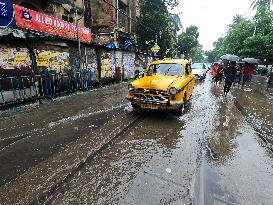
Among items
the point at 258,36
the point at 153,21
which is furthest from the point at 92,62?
the point at 258,36

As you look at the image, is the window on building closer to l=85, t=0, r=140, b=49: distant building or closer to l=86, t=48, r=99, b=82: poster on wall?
l=85, t=0, r=140, b=49: distant building

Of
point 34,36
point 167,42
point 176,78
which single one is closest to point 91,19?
point 167,42

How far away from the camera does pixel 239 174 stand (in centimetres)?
411

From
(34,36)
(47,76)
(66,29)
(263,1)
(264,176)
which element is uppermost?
(263,1)

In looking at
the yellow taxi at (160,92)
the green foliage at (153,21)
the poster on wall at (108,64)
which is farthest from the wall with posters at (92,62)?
the green foliage at (153,21)

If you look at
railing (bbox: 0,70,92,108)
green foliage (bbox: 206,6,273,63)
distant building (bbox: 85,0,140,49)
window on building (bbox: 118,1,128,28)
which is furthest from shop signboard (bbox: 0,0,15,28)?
green foliage (bbox: 206,6,273,63)

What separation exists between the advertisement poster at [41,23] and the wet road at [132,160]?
20.3 feet

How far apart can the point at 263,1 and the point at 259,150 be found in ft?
138

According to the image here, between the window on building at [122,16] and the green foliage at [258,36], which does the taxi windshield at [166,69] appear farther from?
the green foliage at [258,36]

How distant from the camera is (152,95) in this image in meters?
7.20

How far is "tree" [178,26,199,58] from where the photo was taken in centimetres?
5325

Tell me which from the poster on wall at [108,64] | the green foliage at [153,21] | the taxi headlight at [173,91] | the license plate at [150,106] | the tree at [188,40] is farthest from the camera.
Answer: the tree at [188,40]

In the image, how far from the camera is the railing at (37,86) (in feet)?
29.1

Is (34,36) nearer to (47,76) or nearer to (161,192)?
(47,76)
